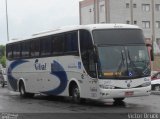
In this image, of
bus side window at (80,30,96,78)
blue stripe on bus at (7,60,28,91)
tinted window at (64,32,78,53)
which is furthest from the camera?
blue stripe on bus at (7,60,28,91)

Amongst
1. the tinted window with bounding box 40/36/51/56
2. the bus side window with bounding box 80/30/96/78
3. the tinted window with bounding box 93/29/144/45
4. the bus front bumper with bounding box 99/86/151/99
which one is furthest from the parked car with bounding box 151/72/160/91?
the bus front bumper with bounding box 99/86/151/99

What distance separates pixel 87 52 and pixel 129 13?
6668cm

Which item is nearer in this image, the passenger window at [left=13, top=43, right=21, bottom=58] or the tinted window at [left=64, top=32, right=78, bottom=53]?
the tinted window at [left=64, top=32, right=78, bottom=53]

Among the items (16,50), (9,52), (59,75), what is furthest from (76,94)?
(9,52)

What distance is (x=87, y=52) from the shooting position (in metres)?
18.9

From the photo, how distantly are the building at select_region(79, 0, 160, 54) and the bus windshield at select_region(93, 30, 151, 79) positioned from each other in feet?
210

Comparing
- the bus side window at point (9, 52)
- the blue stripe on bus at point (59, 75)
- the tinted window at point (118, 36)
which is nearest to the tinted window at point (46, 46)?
the blue stripe on bus at point (59, 75)

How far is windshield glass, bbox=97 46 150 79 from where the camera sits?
1822cm

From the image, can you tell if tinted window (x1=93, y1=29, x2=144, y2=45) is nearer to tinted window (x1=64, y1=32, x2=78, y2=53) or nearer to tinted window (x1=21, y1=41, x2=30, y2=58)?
A: tinted window (x1=64, y1=32, x2=78, y2=53)

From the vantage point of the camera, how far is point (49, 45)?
22531 mm

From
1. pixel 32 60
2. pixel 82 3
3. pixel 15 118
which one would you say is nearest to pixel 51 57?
pixel 32 60

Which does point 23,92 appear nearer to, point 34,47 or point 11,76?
point 11,76

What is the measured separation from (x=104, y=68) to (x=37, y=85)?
7181mm

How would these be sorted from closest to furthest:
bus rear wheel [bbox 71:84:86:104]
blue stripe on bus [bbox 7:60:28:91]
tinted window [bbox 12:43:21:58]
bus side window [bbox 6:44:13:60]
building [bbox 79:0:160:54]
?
bus rear wheel [bbox 71:84:86:104] < tinted window [bbox 12:43:21:58] < blue stripe on bus [bbox 7:60:28:91] < bus side window [bbox 6:44:13:60] < building [bbox 79:0:160:54]
